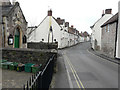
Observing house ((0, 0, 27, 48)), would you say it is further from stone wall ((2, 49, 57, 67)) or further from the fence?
the fence

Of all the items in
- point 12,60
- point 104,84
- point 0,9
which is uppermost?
point 0,9

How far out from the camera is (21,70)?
9141 millimetres

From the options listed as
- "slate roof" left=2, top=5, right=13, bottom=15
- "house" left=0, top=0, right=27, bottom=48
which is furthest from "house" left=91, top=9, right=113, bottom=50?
"slate roof" left=2, top=5, right=13, bottom=15

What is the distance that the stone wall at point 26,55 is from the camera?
977cm

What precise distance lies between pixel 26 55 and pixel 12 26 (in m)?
5.90

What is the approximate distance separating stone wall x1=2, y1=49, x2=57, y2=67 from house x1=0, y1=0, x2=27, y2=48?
2424 millimetres

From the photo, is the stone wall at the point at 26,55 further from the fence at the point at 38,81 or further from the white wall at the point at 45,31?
the white wall at the point at 45,31

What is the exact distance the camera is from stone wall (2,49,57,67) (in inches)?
384

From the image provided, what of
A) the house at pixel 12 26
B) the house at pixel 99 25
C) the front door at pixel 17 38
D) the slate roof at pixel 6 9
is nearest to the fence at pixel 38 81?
the house at pixel 12 26

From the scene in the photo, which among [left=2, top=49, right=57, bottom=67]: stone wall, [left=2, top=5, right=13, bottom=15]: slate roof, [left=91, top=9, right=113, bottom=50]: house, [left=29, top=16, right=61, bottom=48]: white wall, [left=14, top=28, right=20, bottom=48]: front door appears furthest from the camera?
[left=29, top=16, right=61, bottom=48]: white wall

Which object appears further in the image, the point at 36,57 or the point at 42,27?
the point at 42,27

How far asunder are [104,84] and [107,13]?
28.3 meters

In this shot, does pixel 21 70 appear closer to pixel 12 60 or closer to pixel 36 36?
pixel 12 60

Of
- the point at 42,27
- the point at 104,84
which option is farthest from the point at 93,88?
the point at 42,27
